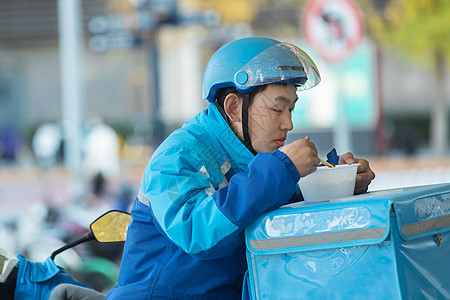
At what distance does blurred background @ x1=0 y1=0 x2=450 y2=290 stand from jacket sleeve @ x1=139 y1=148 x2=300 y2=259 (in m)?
4.10

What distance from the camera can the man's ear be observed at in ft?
6.63

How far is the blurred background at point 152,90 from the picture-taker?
23.2 feet

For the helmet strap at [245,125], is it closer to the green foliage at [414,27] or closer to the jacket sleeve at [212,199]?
the jacket sleeve at [212,199]

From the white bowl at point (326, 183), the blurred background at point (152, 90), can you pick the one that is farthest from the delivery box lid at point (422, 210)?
the blurred background at point (152, 90)

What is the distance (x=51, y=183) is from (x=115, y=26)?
6303 millimetres

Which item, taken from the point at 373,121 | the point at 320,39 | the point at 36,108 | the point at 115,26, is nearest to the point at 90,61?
the point at 36,108

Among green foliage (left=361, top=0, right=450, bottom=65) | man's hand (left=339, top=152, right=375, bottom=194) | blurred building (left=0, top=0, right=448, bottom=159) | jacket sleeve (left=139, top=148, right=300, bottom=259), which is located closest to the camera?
jacket sleeve (left=139, top=148, right=300, bottom=259)

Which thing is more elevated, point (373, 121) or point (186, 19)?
point (186, 19)

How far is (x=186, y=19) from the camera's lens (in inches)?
457

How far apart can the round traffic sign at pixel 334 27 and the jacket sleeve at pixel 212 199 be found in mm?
4876

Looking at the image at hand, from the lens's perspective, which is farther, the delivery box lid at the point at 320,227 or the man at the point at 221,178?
the man at the point at 221,178

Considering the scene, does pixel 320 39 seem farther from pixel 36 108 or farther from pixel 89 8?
pixel 36 108

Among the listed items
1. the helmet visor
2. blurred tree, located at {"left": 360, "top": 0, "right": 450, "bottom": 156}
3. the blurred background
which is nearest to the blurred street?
the blurred background

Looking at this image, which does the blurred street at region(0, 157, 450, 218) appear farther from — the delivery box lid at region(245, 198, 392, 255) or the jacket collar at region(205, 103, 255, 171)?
the delivery box lid at region(245, 198, 392, 255)
